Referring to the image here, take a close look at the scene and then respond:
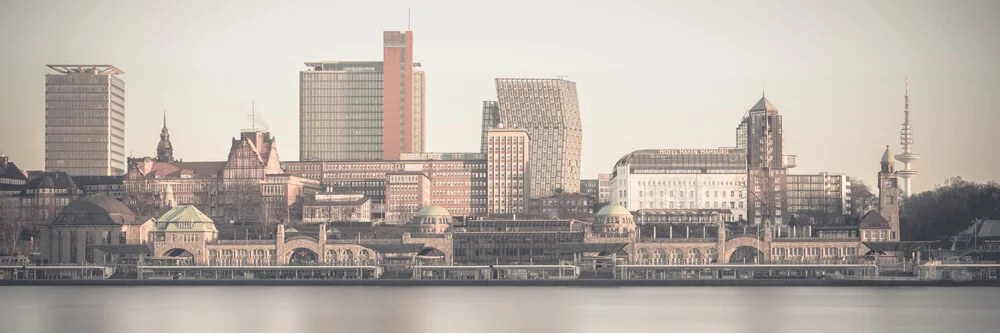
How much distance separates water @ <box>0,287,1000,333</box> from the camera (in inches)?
5349

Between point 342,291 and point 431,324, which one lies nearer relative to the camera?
point 431,324

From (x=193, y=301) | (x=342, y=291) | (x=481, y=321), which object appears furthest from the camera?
(x=342, y=291)

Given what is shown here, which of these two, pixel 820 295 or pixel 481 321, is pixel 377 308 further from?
pixel 820 295

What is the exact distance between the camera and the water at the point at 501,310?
136 m

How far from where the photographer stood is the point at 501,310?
15362 centimetres

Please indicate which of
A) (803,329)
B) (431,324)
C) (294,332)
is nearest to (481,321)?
(431,324)

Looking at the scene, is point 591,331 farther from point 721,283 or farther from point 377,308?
point 721,283

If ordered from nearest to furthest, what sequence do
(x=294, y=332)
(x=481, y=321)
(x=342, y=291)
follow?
(x=294, y=332)
(x=481, y=321)
(x=342, y=291)

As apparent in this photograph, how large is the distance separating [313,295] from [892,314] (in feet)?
205

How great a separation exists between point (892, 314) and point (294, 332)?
53186 mm

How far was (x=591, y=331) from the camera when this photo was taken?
132375 millimetres

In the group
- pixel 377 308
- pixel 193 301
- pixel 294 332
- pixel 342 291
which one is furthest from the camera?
pixel 342 291

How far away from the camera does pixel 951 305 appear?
518ft

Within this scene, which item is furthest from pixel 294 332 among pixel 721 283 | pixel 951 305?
pixel 721 283
